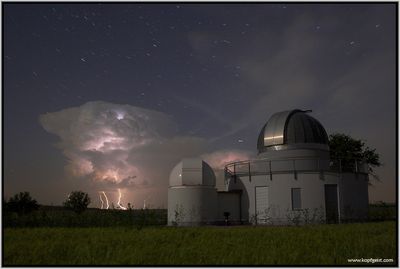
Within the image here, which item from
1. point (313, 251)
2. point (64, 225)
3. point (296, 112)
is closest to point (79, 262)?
point (313, 251)

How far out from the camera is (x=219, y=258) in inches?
343

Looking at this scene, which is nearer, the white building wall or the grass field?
the grass field

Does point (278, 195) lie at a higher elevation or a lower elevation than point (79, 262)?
higher

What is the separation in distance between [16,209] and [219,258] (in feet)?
93.4

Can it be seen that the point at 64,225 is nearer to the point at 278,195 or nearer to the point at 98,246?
the point at 98,246

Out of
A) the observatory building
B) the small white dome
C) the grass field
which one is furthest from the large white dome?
the grass field

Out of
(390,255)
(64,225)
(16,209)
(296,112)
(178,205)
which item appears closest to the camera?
(390,255)

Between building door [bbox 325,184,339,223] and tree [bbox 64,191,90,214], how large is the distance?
27904 mm

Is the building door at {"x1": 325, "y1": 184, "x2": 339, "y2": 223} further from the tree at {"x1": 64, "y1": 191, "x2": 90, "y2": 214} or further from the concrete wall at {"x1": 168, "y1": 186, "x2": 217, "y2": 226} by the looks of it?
the tree at {"x1": 64, "y1": 191, "x2": 90, "y2": 214}

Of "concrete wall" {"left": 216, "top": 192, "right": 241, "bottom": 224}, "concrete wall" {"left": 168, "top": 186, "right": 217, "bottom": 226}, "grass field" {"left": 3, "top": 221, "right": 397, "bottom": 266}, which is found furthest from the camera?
"concrete wall" {"left": 216, "top": 192, "right": 241, "bottom": 224}

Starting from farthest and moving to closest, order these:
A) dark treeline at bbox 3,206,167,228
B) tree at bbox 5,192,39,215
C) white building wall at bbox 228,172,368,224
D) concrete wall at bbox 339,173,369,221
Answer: tree at bbox 5,192,39,215 < concrete wall at bbox 339,173,369,221 < white building wall at bbox 228,172,368,224 < dark treeline at bbox 3,206,167,228

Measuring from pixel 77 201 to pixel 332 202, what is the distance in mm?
28737

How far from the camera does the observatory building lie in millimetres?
21359

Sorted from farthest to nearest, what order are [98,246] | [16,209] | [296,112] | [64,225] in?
[16,209]
[296,112]
[64,225]
[98,246]
